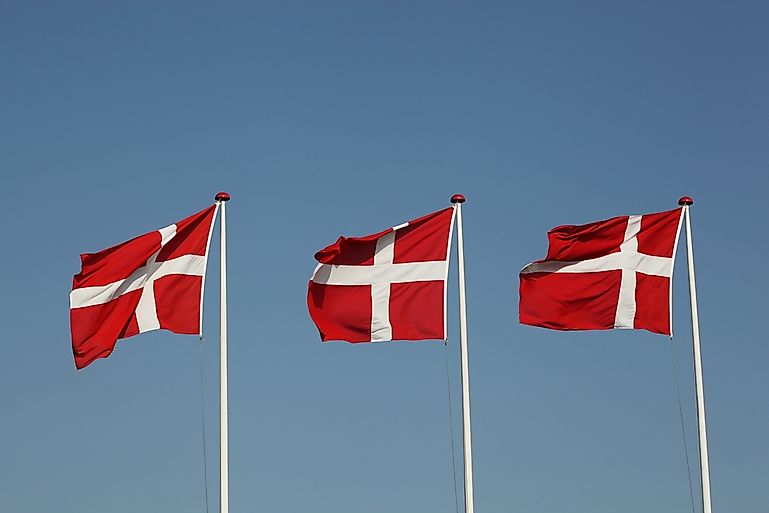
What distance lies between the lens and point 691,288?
36.6 metres

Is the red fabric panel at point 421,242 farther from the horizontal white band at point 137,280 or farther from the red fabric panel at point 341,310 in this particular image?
the horizontal white band at point 137,280

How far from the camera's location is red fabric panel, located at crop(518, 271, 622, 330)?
35.5m

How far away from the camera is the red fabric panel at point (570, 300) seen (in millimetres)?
35469

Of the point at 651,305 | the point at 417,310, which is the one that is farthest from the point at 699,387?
the point at 417,310

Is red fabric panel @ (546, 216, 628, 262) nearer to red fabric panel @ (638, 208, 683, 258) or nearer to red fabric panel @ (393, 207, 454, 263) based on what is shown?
red fabric panel @ (638, 208, 683, 258)

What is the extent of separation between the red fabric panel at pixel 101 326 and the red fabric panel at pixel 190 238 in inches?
48.2

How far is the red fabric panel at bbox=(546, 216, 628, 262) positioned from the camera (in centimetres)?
3581

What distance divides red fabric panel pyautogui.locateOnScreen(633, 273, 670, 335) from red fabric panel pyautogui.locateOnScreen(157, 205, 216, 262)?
10.9 m

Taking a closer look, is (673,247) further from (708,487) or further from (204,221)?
(204,221)

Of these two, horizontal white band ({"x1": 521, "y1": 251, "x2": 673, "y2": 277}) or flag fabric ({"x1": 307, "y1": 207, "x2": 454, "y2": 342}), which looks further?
horizontal white band ({"x1": 521, "y1": 251, "x2": 673, "y2": 277})

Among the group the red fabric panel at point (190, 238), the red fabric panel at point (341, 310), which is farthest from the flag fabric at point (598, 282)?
the red fabric panel at point (190, 238)

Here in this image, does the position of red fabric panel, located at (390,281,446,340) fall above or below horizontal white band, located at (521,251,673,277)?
below

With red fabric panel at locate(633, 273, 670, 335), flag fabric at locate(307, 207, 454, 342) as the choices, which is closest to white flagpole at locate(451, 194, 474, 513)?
flag fabric at locate(307, 207, 454, 342)

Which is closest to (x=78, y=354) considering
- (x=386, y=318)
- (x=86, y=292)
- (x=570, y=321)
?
(x=86, y=292)
